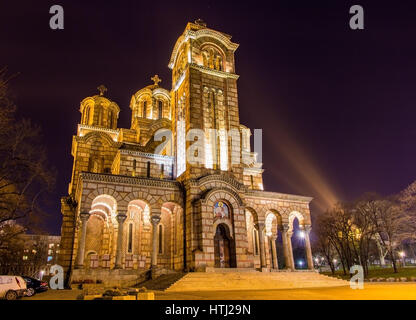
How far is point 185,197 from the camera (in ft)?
71.1

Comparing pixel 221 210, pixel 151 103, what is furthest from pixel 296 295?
pixel 151 103

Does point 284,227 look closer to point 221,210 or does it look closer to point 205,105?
point 221,210

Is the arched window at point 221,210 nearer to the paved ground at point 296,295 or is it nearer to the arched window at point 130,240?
the arched window at point 130,240

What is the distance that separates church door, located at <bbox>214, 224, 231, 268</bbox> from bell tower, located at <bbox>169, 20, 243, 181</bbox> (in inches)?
162

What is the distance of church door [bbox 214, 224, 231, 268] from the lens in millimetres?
20822

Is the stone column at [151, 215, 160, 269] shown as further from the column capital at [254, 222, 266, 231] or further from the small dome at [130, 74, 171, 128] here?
the small dome at [130, 74, 171, 128]

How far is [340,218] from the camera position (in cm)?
3288

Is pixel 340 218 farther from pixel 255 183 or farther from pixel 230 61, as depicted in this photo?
pixel 230 61

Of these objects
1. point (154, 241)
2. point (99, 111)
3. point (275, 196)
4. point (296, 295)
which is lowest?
point (296, 295)

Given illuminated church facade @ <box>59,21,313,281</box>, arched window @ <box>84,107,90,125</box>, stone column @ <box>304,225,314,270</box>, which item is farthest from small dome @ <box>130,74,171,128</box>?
stone column @ <box>304,225,314,270</box>

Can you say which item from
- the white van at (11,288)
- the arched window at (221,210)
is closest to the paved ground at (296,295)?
the white van at (11,288)

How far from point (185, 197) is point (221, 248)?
167 inches
